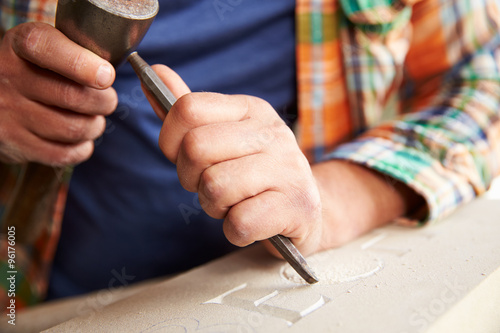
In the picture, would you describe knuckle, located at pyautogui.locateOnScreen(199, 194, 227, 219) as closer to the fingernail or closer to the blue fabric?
the fingernail

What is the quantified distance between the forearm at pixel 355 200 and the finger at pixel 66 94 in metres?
0.37

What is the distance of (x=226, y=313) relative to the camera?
0.48 metres

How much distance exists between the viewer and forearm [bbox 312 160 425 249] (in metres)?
0.68

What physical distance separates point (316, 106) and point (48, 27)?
59 cm

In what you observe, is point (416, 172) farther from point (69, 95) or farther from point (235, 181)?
point (69, 95)

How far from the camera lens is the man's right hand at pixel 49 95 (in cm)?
52

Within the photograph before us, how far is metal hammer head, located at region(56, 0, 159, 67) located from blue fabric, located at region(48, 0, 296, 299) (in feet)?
1.07

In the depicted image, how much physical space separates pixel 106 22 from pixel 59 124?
0.77 feet

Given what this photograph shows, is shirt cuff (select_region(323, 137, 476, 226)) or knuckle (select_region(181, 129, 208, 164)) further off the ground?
knuckle (select_region(181, 129, 208, 164))

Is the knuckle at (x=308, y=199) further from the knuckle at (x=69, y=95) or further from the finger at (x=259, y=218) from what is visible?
the knuckle at (x=69, y=95)

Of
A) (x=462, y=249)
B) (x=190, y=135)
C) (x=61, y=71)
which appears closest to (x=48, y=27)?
(x=61, y=71)

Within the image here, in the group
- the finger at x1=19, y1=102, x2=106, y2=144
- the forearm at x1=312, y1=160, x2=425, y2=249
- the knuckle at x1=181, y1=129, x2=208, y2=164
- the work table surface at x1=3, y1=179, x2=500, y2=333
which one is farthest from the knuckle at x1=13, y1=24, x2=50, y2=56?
the forearm at x1=312, y1=160, x2=425, y2=249

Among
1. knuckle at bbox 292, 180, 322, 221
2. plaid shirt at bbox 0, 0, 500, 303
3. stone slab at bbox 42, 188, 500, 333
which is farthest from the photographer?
plaid shirt at bbox 0, 0, 500, 303

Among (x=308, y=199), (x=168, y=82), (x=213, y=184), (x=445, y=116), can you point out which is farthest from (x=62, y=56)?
(x=445, y=116)
